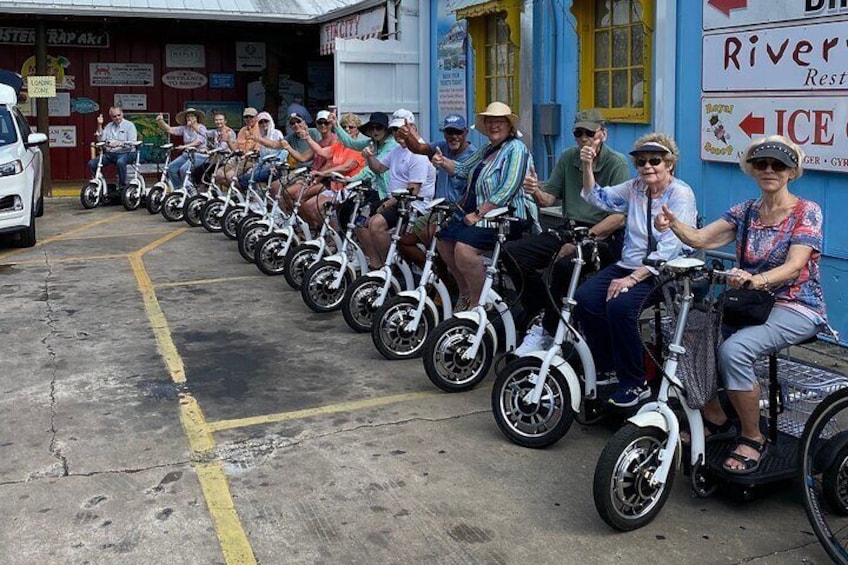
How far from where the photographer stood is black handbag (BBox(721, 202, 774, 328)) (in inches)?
162

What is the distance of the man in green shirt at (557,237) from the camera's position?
551cm

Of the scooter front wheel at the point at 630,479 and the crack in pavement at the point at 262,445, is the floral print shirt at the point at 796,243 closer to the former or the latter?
the scooter front wheel at the point at 630,479

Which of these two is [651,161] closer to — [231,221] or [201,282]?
[201,282]

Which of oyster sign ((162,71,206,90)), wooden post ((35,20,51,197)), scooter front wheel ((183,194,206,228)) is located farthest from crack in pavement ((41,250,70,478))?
oyster sign ((162,71,206,90))

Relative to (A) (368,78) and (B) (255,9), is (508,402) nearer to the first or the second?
(A) (368,78)

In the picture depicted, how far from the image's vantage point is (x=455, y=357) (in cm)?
578

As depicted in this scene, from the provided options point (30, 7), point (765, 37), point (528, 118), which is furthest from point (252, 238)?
point (30, 7)

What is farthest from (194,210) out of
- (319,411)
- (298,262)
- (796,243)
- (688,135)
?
(796,243)

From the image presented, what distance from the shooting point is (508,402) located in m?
4.93

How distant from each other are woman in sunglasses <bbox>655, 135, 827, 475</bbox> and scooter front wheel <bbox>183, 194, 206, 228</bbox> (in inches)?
388

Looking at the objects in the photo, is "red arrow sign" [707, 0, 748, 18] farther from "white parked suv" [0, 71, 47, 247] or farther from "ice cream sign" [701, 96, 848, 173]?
"white parked suv" [0, 71, 47, 247]

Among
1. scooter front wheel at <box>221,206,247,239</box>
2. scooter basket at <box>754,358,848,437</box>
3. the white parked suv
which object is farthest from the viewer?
scooter front wheel at <box>221,206,247,239</box>

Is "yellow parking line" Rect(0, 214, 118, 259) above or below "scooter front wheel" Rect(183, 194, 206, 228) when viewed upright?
below

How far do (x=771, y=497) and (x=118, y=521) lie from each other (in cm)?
299
